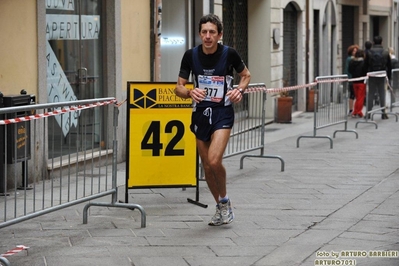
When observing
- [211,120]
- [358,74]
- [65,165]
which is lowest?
[65,165]

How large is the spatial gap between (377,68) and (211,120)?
13773mm

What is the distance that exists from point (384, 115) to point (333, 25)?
7.63m

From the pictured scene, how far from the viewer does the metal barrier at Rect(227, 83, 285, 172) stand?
12.6m

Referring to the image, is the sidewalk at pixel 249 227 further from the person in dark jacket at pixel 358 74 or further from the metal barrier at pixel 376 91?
the person in dark jacket at pixel 358 74

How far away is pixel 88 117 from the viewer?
27.1 ft

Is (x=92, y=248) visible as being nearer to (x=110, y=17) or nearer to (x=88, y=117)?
(x=88, y=117)

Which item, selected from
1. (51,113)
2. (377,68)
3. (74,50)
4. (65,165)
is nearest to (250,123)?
(74,50)

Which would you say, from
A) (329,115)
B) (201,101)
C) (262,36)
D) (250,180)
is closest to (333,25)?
(262,36)

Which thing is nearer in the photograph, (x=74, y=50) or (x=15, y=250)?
(x=15, y=250)

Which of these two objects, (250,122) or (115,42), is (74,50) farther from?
(250,122)

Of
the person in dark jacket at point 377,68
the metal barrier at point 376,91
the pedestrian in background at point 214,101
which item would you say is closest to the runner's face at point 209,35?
the pedestrian in background at point 214,101

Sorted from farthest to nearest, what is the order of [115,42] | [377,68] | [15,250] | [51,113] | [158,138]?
1. [377,68]
2. [115,42]
3. [158,138]
4. [51,113]
5. [15,250]

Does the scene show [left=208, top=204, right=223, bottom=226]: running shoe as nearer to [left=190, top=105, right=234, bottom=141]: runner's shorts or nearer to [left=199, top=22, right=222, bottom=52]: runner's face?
[left=190, top=105, right=234, bottom=141]: runner's shorts

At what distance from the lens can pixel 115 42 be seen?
44.3ft
